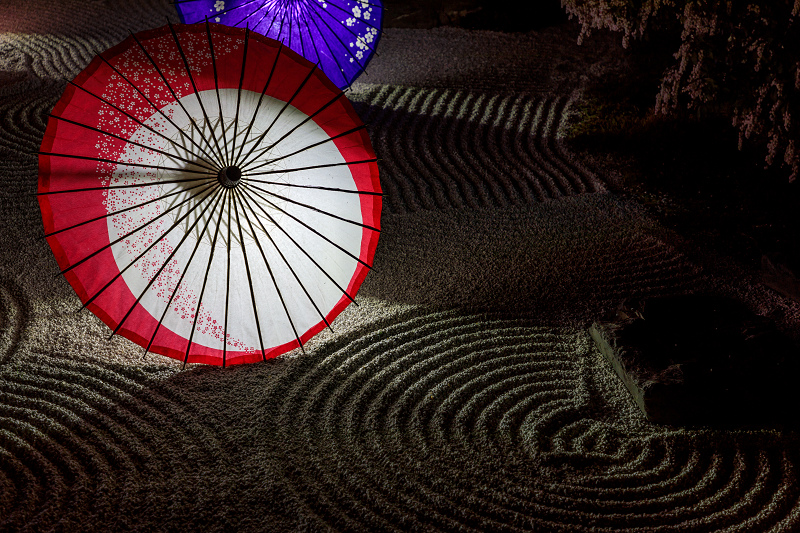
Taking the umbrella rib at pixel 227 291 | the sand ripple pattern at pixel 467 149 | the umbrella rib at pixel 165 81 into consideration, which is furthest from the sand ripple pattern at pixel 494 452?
the sand ripple pattern at pixel 467 149

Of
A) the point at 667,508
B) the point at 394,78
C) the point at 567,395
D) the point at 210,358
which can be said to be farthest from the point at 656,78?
the point at 210,358

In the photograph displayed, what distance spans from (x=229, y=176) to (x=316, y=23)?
8.73ft

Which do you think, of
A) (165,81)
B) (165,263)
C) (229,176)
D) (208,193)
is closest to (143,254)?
(165,263)

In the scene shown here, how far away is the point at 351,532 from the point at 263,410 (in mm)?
831

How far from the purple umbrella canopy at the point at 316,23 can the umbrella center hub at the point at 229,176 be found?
7.04ft

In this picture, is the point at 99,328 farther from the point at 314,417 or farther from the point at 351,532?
the point at 351,532

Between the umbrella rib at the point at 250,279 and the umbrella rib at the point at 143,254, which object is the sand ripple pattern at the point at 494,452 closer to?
the umbrella rib at the point at 250,279

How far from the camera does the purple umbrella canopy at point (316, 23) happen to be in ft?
15.8

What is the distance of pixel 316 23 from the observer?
16.4 ft

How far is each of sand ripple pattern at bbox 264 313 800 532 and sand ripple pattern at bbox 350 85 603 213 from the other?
1787 mm

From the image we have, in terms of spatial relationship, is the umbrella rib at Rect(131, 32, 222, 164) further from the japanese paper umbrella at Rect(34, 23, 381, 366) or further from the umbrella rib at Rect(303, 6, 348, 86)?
the umbrella rib at Rect(303, 6, 348, 86)

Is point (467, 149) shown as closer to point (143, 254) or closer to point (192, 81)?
point (192, 81)

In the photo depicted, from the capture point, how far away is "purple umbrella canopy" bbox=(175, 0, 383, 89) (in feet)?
15.8

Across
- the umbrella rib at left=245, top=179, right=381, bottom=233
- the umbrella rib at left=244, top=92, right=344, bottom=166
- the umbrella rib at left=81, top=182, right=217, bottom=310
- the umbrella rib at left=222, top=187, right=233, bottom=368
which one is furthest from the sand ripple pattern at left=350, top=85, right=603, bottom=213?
the umbrella rib at left=81, top=182, right=217, bottom=310
